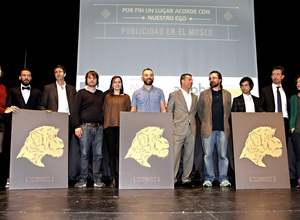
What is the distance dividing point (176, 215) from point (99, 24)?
400 centimetres

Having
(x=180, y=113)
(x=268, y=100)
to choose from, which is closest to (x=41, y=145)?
(x=180, y=113)

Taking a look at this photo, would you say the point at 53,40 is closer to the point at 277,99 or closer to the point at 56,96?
the point at 56,96

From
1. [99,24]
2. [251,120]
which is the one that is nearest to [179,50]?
[99,24]

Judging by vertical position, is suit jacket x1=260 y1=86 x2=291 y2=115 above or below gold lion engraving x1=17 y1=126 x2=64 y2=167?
above

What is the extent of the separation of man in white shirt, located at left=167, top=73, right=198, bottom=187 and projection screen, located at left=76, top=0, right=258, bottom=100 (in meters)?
0.89

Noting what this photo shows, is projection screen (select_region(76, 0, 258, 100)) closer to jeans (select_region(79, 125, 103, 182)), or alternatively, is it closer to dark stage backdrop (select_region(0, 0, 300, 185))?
dark stage backdrop (select_region(0, 0, 300, 185))

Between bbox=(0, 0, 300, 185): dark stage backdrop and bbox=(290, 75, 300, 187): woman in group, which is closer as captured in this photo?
bbox=(290, 75, 300, 187): woman in group

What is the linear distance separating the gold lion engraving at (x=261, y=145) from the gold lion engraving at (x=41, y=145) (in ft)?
7.76

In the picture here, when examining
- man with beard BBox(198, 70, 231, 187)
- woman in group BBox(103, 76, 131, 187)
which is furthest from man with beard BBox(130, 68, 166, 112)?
man with beard BBox(198, 70, 231, 187)

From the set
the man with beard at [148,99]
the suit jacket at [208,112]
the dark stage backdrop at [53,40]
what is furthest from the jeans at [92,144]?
the dark stage backdrop at [53,40]

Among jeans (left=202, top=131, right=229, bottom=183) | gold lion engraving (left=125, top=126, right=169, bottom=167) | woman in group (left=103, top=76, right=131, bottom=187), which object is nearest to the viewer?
gold lion engraving (left=125, top=126, right=169, bottom=167)

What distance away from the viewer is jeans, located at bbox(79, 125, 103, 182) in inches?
159

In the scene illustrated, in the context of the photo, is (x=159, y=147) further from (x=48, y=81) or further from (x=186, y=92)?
(x=48, y=81)

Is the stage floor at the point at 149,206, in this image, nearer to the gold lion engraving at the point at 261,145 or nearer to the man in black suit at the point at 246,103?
the gold lion engraving at the point at 261,145
